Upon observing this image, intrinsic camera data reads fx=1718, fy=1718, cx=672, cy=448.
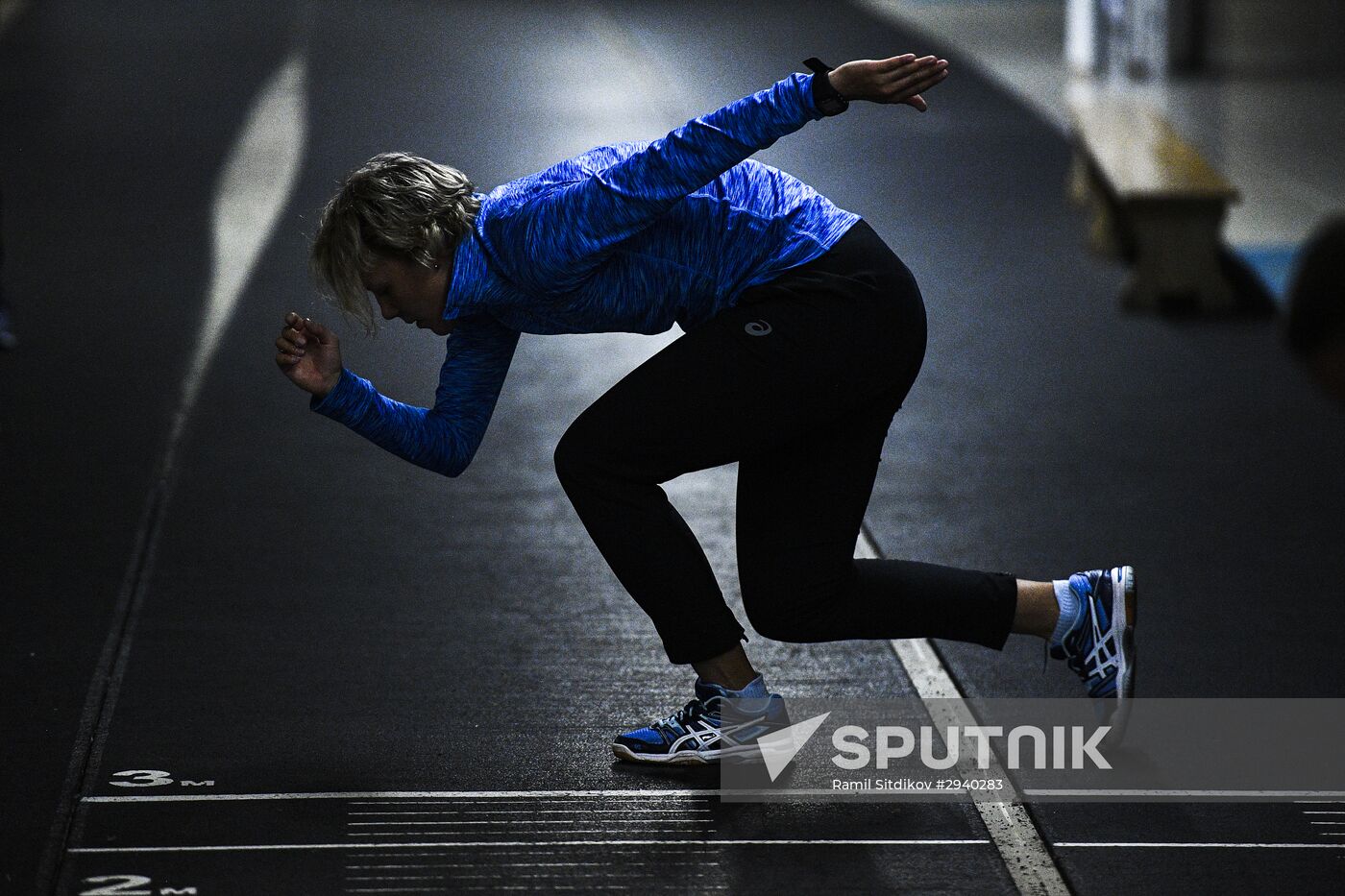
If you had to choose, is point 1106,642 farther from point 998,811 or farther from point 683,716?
point 683,716

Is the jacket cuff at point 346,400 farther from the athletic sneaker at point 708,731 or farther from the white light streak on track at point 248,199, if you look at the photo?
the white light streak on track at point 248,199

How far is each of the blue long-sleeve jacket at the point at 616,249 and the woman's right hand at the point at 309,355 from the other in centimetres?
3

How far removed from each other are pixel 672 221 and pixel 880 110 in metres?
8.53

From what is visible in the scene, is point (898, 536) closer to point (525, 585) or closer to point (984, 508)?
point (984, 508)

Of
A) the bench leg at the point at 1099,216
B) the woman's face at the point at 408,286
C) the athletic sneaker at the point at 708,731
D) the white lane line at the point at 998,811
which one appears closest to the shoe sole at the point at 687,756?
the athletic sneaker at the point at 708,731

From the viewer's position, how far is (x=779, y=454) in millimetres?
2936

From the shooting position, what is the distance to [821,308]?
9.18ft

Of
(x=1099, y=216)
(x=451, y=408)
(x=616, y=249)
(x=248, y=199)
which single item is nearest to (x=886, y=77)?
(x=616, y=249)

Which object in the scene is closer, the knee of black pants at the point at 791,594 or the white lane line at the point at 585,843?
the white lane line at the point at 585,843

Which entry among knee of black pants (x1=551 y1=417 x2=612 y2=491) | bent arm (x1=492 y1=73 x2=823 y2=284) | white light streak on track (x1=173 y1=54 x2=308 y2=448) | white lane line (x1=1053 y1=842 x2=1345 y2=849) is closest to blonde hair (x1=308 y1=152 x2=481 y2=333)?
bent arm (x1=492 y1=73 x2=823 y2=284)

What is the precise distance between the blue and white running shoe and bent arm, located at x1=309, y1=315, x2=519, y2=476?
1.10 meters

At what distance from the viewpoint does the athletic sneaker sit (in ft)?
9.88

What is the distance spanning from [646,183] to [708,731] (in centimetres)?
100

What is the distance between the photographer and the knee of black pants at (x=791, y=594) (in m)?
2.91
